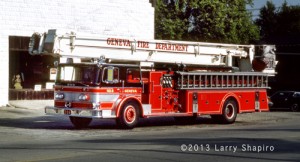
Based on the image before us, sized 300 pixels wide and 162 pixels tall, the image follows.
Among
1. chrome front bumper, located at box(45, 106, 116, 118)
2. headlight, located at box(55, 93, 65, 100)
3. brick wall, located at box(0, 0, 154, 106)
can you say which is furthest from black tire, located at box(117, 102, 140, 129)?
brick wall, located at box(0, 0, 154, 106)

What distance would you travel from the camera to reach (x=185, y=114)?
799 inches

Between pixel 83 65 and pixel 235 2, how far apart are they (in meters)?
30.4

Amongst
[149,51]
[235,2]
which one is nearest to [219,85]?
[149,51]

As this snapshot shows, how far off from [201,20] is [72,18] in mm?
18983

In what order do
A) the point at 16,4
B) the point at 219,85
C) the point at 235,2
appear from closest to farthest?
the point at 219,85 < the point at 16,4 < the point at 235,2

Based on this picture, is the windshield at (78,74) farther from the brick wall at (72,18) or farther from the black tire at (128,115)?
the brick wall at (72,18)

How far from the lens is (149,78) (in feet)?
63.8

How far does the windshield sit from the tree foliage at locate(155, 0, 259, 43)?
27266mm

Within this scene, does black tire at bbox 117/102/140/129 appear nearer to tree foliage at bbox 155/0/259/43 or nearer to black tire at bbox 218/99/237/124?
black tire at bbox 218/99/237/124

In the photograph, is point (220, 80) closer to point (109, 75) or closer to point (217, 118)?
point (217, 118)

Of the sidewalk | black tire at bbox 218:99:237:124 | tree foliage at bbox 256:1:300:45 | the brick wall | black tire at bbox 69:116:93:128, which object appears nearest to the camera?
black tire at bbox 69:116:93:128

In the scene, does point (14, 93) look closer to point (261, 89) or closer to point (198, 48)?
point (198, 48)

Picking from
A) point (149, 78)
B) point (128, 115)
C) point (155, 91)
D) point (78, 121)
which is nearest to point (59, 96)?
point (78, 121)

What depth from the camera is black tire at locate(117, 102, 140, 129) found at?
18.3m
